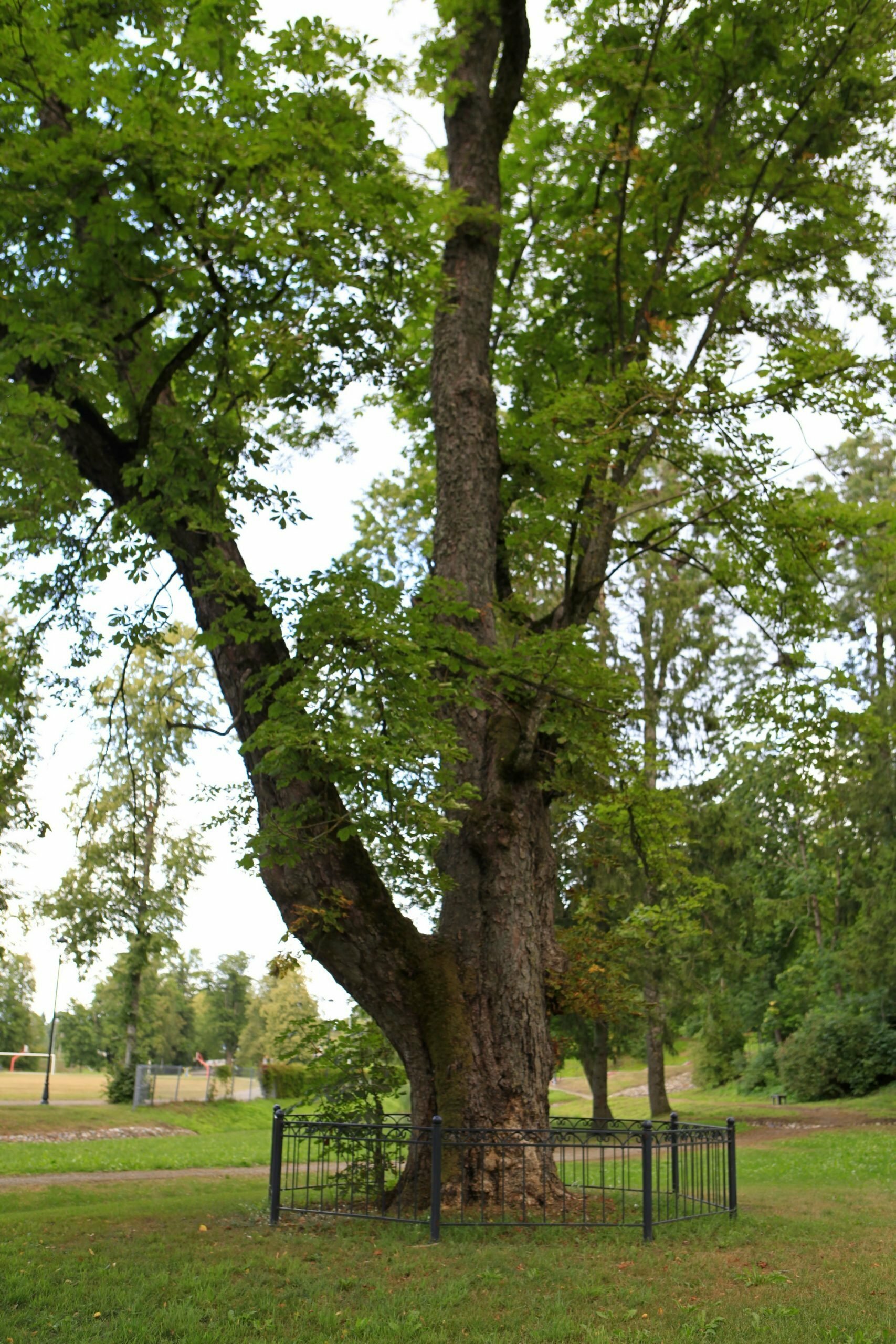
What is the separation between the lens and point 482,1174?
818 centimetres

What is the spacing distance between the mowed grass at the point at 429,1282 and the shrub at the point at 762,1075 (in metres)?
29.4

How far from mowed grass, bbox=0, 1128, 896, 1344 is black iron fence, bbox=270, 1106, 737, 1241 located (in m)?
0.29

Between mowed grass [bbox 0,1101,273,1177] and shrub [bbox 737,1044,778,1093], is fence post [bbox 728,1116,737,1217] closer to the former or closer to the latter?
mowed grass [bbox 0,1101,273,1177]

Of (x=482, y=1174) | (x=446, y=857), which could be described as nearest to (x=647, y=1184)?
(x=482, y=1174)

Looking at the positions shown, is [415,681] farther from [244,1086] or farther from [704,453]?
[244,1086]

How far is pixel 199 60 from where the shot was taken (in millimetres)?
8680

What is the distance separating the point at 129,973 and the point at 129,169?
25609mm

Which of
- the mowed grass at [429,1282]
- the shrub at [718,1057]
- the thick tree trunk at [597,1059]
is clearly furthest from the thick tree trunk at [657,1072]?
the mowed grass at [429,1282]

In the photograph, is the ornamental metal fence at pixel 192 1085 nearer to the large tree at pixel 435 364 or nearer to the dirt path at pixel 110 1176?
the dirt path at pixel 110 1176

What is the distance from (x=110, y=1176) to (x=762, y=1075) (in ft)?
91.3

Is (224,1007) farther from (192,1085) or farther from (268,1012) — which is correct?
(192,1085)

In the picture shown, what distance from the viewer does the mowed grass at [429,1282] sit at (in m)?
5.46

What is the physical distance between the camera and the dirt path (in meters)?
13.7

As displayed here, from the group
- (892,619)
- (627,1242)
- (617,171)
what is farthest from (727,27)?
(892,619)
